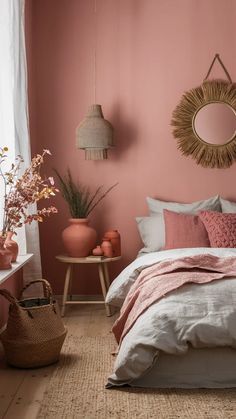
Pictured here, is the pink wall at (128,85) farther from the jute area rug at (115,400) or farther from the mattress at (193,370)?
the mattress at (193,370)

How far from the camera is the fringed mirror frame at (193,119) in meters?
5.41

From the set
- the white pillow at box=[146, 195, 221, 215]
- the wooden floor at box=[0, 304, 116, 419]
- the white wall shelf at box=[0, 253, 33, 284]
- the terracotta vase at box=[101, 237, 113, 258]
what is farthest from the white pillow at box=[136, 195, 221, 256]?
the white wall shelf at box=[0, 253, 33, 284]

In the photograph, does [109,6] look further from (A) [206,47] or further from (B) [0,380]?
(B) [0,380]

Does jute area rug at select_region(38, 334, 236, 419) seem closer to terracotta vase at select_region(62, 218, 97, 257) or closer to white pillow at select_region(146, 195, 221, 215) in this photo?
terracotta vase at select_region(62, 218, 97, 257)

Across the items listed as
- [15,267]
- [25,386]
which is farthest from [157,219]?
[25,386]

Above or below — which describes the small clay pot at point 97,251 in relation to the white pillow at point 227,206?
below

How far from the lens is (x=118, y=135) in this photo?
5504 mm

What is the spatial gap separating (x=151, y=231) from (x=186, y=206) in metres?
0.39

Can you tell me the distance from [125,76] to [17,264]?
2.40 m

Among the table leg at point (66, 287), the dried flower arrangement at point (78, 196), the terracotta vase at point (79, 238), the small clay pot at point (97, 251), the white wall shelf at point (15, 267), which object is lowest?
the table leg at point (66, 287)

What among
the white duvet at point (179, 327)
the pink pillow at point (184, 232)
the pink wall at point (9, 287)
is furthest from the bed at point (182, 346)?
→ the pink pillow at point (184, 232)

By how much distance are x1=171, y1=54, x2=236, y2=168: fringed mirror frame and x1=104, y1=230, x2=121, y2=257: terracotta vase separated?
3.28ft

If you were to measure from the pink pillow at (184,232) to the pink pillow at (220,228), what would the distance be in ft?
0.21

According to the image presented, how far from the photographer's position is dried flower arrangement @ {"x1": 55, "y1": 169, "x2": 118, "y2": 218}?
5.21 metres
